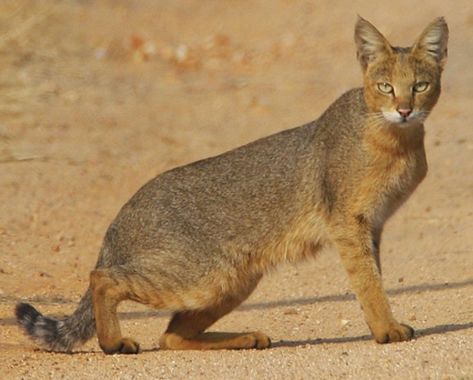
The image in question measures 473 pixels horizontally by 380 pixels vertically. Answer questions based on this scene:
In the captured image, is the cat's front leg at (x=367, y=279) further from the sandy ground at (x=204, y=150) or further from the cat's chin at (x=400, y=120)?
the cat's chin at (x=400, y=120)

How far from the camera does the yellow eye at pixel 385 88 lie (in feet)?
24.1

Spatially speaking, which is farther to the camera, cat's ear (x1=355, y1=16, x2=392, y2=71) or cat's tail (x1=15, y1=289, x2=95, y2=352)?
cat's ear (x1=355, y1=16, x2=392, y2=71)

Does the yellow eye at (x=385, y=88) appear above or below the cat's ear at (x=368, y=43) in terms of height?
below

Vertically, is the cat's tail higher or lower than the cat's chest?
lower

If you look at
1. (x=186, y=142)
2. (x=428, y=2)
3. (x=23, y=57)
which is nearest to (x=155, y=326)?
(x=186, y=142)

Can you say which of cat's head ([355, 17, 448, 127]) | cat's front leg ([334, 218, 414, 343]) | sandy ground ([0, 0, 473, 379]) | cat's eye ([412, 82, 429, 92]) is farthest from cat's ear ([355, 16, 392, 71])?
sandy ground ([0, 0, 473, 379])

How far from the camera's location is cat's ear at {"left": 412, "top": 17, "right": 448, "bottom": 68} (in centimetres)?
756

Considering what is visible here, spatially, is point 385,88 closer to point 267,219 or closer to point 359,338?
point 267,219

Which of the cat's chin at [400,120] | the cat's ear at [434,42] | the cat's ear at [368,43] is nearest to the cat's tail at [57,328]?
the cat's chin at [400,120]

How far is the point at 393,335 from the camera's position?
720 cm

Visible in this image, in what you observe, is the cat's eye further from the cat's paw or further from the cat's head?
the cat's paw

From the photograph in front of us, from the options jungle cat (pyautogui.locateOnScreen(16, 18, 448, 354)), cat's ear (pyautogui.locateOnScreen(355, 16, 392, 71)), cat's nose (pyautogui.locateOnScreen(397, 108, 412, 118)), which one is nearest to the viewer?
cat's nose (pyautogui.locateOnScreen(397, 108, 412, 118))

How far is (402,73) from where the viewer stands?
735 centimetres

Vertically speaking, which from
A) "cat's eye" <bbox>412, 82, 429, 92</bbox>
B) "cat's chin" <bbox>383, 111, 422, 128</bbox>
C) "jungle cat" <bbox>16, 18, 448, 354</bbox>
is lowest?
"jungle cat" <bbox>16, 18, 448, 354</bbox>
